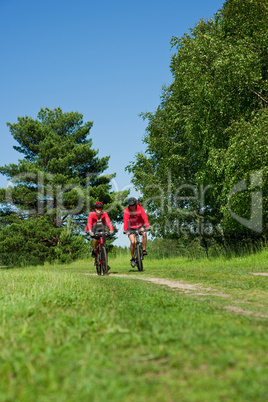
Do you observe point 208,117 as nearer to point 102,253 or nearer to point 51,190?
point 102,253

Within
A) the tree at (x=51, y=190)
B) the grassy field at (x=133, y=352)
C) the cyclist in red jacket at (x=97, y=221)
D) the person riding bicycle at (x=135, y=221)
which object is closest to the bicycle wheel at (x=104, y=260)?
the cyclist in red jacket at (x=97, y=221)

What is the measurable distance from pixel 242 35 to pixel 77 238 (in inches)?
660

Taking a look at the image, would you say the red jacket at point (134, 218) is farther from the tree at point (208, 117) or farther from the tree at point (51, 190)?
the tree at point (51, 190)

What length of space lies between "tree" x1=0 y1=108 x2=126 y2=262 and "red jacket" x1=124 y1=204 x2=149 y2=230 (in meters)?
14.3

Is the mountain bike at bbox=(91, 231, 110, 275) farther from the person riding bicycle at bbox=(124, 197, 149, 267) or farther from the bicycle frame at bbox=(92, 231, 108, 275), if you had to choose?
the person riding bicycle at bbox=(124, 197, 149, 267)

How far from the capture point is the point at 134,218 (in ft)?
40.6

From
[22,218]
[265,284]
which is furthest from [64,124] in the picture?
[265,284]

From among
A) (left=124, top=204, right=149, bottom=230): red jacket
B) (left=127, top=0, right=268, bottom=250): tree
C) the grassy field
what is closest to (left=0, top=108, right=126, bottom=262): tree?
(left=127, top=0, right=268, bottom=250): tree

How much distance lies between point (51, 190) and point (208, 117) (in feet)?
Answer: 44.0

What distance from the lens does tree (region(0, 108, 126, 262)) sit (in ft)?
84.6

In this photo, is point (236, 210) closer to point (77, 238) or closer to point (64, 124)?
point (77, 238)

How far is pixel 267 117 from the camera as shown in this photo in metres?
14.8

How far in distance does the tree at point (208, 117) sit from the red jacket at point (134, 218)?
4.97 m

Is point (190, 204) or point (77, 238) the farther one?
point (77, 238)
